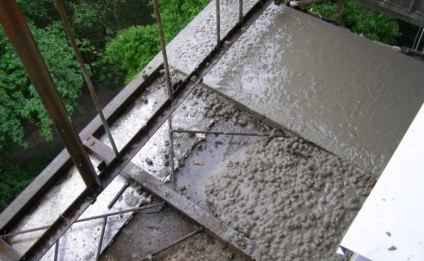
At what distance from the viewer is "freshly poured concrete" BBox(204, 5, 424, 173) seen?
13.9 feet

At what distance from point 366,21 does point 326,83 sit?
13.7 feet

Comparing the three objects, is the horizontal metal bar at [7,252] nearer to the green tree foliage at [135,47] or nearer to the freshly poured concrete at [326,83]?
the freshly poured concrete at [326,83]

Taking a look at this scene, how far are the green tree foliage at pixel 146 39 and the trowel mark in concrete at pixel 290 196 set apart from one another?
16.1 ft

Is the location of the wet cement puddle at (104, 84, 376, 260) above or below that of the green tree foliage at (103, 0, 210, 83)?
above

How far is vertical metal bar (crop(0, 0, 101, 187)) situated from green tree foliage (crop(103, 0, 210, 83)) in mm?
5950

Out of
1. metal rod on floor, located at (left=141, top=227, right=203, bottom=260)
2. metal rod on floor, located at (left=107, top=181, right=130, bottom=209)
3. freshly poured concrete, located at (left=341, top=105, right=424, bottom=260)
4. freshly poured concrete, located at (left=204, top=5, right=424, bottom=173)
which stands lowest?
metal rod on floor, located at (left=141, top=227, right=203, bottom=260)

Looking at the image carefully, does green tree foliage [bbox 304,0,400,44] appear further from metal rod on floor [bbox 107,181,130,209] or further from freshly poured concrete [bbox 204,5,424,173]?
metal rod on floor [bbox 107,181,130,209]

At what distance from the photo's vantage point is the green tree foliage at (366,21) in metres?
8.12

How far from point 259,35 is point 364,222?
10.6 feet

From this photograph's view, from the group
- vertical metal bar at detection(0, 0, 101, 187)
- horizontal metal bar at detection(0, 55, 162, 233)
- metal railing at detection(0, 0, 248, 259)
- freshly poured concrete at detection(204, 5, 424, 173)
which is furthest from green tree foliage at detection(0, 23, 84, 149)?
vertical metal bar at detection(0, 0, 101, 187)

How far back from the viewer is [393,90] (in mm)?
4492

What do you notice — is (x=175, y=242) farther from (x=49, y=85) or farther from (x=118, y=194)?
(x=49, y=85)

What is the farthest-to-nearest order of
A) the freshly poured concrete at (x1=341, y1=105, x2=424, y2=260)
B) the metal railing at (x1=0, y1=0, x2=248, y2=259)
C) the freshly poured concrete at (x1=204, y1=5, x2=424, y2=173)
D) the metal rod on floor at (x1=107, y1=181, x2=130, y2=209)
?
the freshly poured concrete at (x1=204, y1=5, x2=424, y2=173)
the metal rod on floor at (x1=107, y1=181, x2=130, y2=209)
the metal railing at (x1=0, y1=0, x2=248, y2=259)
the freshly poured concrete at (x1=341, y1=105, x2=424, y2=260)

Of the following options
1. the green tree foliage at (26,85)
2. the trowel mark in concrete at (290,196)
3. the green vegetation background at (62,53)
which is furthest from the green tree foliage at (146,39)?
the trowel mark in concrete at (290,196)
